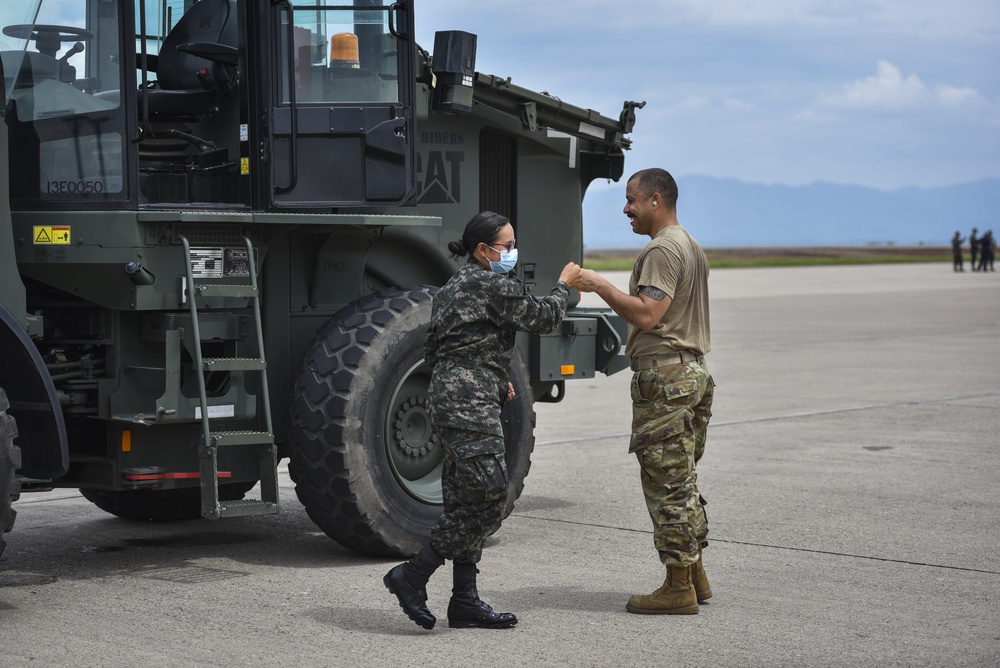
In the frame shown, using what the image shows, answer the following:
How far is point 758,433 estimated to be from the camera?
40.8 feet

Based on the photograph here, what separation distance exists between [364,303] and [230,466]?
107cm

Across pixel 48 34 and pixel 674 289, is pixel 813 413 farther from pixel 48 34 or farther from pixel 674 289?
pixel 48 34

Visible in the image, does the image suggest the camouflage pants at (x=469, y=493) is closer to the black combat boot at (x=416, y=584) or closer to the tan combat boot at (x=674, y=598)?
the black combat boot at (x=416, y=584)

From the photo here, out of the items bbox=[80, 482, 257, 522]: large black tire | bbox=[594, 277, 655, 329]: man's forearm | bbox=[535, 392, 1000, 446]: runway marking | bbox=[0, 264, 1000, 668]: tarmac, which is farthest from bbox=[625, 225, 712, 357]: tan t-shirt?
bbox=[535, 392, 1000, 446]: runway marking

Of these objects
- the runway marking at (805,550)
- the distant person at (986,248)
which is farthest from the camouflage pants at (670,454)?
the distant person at (986,248)

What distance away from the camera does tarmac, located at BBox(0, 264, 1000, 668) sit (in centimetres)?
581

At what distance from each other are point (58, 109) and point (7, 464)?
1.72 meters

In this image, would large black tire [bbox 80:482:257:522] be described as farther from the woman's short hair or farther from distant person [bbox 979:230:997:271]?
distant person [bbox 979:230:997:271]

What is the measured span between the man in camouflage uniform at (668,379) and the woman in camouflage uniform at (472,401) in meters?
0.46

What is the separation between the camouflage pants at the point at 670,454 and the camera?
633 centimetres

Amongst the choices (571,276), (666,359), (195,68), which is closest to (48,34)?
(195,68)

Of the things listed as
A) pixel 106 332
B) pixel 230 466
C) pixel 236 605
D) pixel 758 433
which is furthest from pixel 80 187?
pixel 758 433

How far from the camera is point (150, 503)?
8.70 meters

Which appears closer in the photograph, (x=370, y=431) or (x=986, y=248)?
(x=370, y=431)
